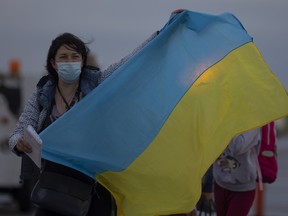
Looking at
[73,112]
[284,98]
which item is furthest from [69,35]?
[284,98]

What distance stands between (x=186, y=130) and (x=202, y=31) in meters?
0.83

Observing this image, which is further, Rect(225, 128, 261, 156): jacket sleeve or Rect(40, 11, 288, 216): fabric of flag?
Rect(225, 128, 261, 156): jacket sleeve

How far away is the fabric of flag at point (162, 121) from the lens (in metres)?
5.94

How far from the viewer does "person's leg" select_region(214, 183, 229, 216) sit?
7.73 metres

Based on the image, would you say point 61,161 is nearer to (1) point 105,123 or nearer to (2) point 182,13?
(1) point 105,123

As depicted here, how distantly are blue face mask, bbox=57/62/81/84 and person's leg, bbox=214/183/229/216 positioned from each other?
214cm

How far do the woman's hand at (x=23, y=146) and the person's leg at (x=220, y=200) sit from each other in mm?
2337

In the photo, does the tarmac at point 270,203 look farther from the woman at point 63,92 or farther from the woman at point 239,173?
the woman at point 63,92

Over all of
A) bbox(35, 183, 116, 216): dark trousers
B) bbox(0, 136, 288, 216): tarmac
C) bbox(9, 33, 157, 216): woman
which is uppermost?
bbox(9, 33, 157, 216): woman

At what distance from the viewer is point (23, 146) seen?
5.85 meters

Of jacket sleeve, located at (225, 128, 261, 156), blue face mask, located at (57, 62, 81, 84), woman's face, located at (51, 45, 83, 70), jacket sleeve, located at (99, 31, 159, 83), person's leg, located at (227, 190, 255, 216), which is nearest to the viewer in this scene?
blue face mask, located at (57, 62, 81, 84)

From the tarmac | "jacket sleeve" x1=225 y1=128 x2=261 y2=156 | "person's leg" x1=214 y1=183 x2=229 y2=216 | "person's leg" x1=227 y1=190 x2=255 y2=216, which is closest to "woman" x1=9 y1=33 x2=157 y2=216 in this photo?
"jacket sleeve" x1=225 y1=128 x2=261 y2=156

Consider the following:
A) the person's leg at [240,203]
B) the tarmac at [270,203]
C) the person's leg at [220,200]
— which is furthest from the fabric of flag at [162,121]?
the tarmac at [270,203]

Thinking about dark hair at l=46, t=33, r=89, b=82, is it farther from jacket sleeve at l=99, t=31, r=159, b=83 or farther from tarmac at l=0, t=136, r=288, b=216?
tarmac at l=0, t=136, r=288, b=216
